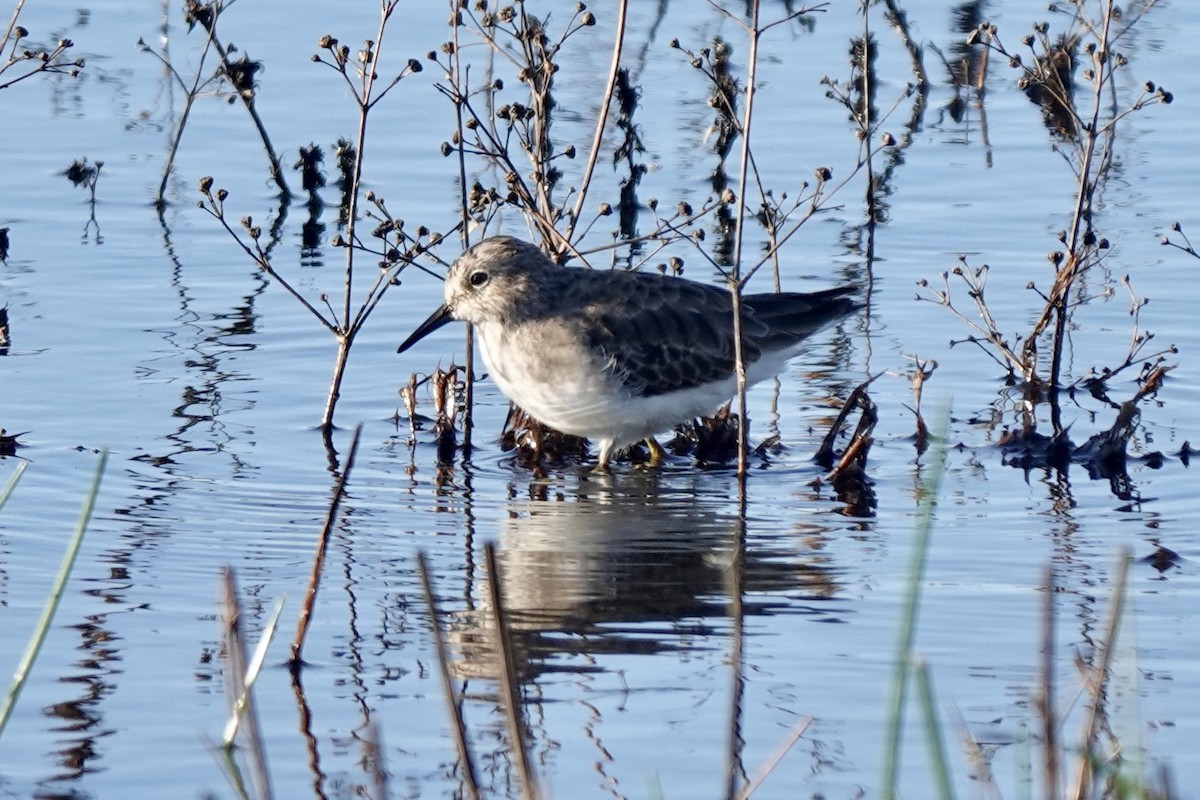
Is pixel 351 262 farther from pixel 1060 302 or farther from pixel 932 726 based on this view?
pixel 932 726

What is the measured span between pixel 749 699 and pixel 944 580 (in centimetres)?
127

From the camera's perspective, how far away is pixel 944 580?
21.0 ft

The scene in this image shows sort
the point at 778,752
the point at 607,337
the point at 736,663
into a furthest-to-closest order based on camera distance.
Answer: the point at 607,337 → the point at 778,752 → the point at 736,663

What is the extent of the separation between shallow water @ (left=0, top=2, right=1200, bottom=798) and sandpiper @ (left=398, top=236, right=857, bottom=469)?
1.00ft

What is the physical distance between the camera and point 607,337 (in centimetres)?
773

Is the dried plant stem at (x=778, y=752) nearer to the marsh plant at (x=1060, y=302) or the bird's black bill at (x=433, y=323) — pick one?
the marsh plant at (x=1060, y=302)

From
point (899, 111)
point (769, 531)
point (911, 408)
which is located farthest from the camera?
point (899, 111)

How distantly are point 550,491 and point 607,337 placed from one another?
0.65m

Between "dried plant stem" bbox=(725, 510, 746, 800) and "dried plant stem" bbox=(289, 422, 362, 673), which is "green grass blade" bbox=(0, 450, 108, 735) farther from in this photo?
"dried plant stem" bbox=(725, 510, 746, 800)

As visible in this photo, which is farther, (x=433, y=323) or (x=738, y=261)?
(x=433, y=323)

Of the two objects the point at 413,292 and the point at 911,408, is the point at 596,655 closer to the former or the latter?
the point at 911,408

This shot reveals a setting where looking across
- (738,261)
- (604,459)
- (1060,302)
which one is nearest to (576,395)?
(604,459)

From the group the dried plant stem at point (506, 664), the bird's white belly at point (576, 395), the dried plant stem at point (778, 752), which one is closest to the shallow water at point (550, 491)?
the dried plant stem at point (778, 752)

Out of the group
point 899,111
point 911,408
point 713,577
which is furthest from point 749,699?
point 899,111
